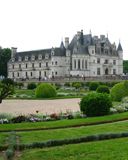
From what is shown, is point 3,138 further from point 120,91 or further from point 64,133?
point 120,91

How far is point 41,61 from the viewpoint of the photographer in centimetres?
9744

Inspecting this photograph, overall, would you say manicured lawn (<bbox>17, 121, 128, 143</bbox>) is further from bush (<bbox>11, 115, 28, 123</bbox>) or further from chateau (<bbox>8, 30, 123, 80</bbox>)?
chateau (<bbox>8, 30, 123, 80</bbox>)

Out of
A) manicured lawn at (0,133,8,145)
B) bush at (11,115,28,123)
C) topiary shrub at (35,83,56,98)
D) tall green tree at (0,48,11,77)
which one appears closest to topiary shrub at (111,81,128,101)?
topiary shrub at (35,83,56,98)

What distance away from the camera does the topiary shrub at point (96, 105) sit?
67.7ft

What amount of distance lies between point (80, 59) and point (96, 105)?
2714 inches

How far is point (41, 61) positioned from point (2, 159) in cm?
8689

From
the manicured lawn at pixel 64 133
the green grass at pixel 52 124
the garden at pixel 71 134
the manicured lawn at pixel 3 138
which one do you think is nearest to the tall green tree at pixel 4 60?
the garden at pixel 71 134

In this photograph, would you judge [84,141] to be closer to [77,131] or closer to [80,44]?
[77,131]

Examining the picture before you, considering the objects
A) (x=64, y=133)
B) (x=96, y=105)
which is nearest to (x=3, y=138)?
(x=64, y=133)

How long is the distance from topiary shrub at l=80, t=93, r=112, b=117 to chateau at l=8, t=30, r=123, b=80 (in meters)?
66.0

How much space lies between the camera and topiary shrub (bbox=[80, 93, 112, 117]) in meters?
20.6

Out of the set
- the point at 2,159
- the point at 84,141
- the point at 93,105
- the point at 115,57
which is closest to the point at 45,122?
the point at 93,105

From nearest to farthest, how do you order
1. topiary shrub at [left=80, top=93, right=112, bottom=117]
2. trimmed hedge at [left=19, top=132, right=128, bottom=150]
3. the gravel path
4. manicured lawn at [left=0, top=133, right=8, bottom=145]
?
1. trimmed hedge at [left=19, top=132, right=128, bottom=150]
2. manicured lawn at [left=0, top=133, right=8, bottom=145]
3. topiary shrub at [left=80, top=93, right=112, bottom=117]
4. the gravel path

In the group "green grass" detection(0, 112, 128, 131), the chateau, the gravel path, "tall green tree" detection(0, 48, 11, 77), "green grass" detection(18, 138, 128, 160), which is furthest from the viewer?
"tall green tree" detection(0, 48, 11, 77)
